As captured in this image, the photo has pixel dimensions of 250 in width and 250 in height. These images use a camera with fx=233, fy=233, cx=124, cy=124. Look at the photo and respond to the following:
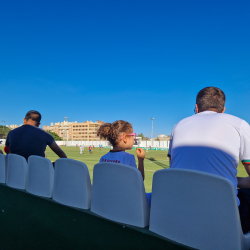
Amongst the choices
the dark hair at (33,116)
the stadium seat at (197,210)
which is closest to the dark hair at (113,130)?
the dark hair at (33,116)

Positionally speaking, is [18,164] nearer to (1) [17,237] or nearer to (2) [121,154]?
(1) [17,237]

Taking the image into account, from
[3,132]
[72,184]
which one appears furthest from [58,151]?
[3,132]

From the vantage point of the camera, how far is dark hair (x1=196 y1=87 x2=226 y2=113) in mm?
1975

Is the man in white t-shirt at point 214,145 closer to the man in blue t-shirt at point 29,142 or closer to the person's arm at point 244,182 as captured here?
the person's arm at point 244,182

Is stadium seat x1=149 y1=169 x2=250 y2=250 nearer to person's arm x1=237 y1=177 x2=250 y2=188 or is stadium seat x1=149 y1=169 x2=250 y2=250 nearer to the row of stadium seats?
the row of stadium seats

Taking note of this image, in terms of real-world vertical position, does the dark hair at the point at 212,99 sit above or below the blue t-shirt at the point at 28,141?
above

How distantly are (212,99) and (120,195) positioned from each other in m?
1.13

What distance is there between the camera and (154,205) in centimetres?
133

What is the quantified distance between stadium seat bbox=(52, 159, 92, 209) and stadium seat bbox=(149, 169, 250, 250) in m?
0.63

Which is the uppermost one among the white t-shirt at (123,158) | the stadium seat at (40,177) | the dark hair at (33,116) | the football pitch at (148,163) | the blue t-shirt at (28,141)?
the dark hair at (33,116)

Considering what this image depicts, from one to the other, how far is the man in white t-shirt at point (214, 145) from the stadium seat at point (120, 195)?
443 mm

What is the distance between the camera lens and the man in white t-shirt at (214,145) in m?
1.54

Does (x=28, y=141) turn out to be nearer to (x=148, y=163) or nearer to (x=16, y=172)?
(x=16, y=172)

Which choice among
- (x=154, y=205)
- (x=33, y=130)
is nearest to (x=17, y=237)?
(x=154, y=205)
